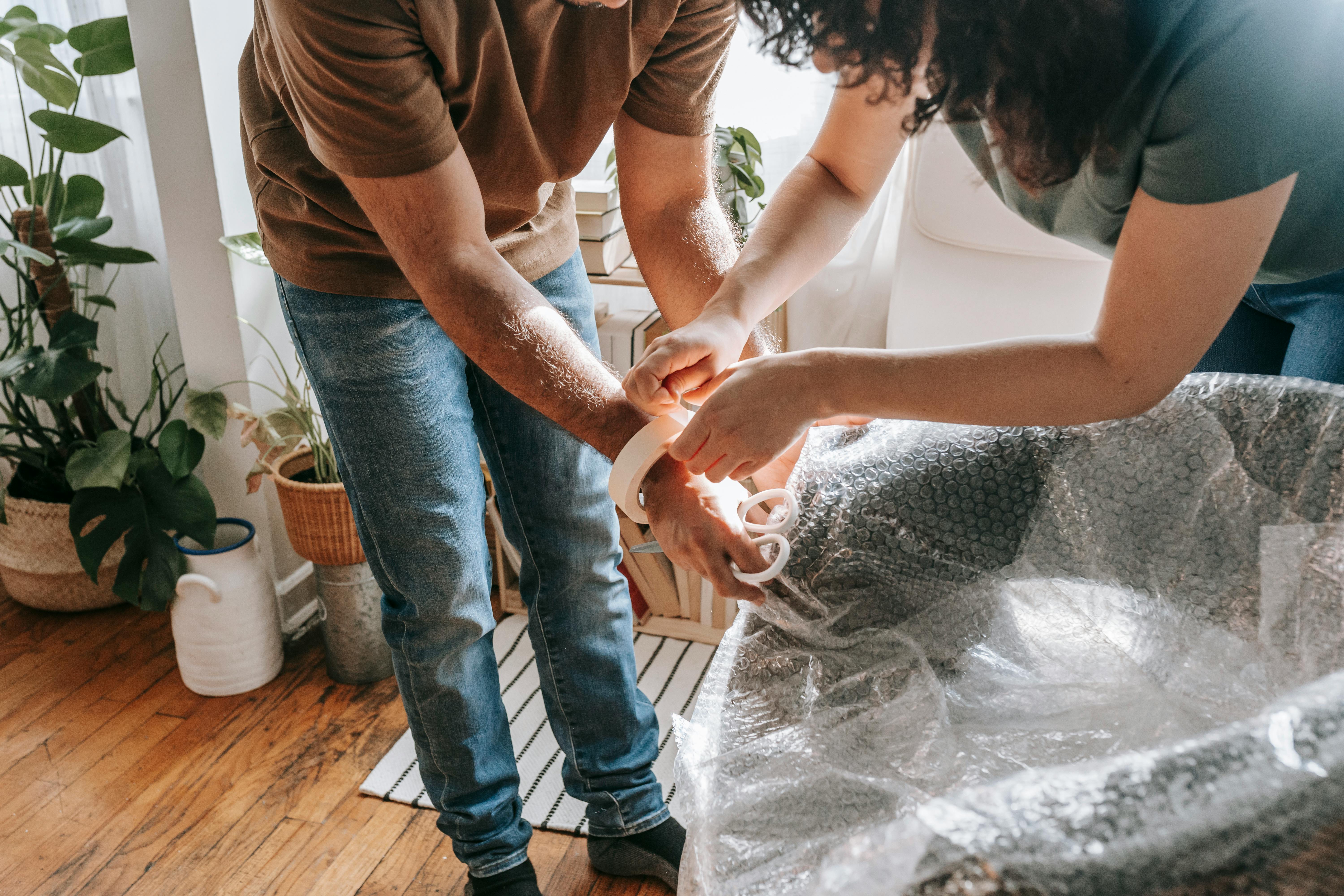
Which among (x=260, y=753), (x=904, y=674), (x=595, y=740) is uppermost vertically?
(x=904, y=674)

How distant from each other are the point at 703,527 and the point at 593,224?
1.00 metres

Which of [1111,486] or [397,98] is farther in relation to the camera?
[397,98]

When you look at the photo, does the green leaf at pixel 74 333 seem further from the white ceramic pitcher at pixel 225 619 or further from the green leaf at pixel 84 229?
the white ceramic pitcher at pixel 225 619

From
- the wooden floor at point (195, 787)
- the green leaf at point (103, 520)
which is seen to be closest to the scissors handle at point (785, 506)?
the wooden floor at point (195, 787)

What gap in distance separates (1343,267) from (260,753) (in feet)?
4.95

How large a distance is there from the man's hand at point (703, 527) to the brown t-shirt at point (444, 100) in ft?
1.17

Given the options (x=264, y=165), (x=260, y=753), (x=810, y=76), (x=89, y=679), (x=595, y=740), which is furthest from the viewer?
(x=810, y=76)

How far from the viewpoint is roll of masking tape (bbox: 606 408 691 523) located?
0.83 meters

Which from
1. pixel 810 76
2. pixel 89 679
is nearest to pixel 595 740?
pixel 89 679

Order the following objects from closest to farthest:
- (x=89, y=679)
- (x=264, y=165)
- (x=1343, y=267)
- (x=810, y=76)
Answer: (x=1343, y=267) → (x=264, y=165) → (x=89, y=679) → (x=810, y=76)

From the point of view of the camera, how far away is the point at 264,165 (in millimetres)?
1013

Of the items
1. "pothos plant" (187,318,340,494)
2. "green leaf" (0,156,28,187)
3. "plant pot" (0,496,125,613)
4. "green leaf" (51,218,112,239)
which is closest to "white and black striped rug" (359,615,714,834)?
"pothos plant" (187,318,340,494)

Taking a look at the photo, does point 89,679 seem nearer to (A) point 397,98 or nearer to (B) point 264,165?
(B) point 264,165

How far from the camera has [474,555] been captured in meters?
1.12
